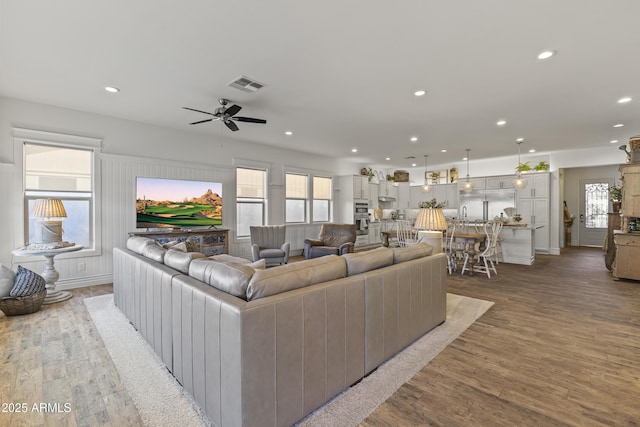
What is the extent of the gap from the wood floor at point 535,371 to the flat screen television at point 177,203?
4.89 m

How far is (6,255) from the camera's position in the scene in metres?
4.02

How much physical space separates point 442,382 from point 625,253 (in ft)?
17.0

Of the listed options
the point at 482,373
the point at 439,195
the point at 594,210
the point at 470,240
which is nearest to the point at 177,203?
the point at 482,373

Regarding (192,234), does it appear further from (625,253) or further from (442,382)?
(625,253)

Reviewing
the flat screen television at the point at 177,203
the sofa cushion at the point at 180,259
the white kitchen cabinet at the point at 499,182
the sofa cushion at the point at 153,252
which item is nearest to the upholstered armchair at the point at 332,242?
the flat screen television at the point at 177,203

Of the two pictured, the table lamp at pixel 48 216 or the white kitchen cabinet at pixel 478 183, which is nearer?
the table lamp at pixel 48 216

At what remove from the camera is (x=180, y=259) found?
7.22 ft

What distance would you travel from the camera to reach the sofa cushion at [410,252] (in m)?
2.59

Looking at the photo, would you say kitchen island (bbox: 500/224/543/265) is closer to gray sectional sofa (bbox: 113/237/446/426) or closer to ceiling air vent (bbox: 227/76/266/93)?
gray sectional sofa (bbox: 113/237/446/426)

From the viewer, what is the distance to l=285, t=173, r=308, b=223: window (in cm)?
771

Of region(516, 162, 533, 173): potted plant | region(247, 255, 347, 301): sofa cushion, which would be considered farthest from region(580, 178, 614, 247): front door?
region(247, 255, 347, 301): sofa cushion

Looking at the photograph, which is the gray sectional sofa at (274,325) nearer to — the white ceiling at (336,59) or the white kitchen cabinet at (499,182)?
the white ceiling at (336,59)

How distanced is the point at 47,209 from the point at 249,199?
359cm

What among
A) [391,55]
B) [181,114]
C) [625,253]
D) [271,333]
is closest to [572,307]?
[625,253]
